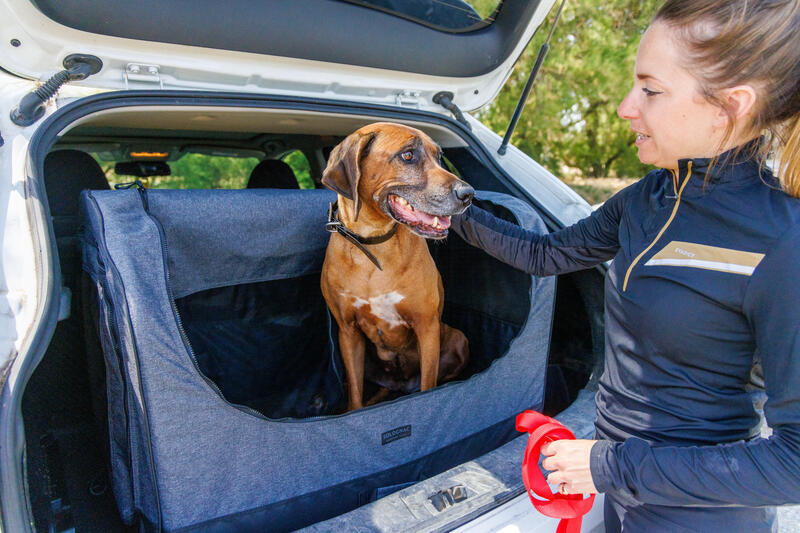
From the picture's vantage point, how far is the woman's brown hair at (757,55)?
92cm

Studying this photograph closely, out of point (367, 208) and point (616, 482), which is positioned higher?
point (367, 208)

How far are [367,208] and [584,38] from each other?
8.58 metres

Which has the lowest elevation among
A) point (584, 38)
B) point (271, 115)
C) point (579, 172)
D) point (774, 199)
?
point (579, 172)

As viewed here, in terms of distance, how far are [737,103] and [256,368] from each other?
2269mm

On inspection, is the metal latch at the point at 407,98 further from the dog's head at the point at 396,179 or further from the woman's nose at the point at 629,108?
the woman's nose at the point at 629,108

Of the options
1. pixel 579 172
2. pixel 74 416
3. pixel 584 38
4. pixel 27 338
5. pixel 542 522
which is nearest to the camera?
pixel 27 338

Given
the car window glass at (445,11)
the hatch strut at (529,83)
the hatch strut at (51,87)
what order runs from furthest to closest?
1. the car window glass at (445,11)
2. the hatch strut at (529,83)
3. the hatch strut at (51,87)

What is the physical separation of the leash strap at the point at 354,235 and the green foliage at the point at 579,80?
678 centimetres

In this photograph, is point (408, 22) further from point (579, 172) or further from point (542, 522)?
point (579, 172)

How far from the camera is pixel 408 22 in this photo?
2283mm

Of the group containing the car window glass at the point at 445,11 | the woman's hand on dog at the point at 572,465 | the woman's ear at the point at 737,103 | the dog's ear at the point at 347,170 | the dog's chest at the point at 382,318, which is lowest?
the dog's chest at the point at 382,318

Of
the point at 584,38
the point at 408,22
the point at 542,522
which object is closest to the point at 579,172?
the point at 584,38

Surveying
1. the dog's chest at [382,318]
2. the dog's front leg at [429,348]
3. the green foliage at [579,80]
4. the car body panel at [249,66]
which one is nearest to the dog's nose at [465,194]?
the dog's chest at [382,318]

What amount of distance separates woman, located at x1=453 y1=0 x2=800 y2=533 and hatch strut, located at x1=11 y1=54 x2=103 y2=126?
1695mm
